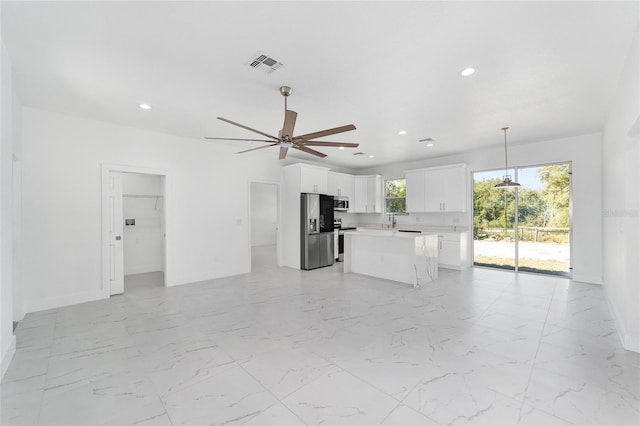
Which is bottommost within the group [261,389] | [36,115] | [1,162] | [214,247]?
[261,389]

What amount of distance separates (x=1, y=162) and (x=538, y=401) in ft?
14.5

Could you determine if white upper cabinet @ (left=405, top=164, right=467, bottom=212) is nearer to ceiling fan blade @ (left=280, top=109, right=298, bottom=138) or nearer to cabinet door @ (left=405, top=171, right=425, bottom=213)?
cabinet door @ (left=405, top=171, right=425, bottom=213)

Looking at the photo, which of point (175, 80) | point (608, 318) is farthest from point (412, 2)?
point (608, 318)

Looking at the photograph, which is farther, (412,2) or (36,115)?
(36,115)

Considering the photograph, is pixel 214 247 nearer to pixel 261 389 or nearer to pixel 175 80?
pixel 175 80

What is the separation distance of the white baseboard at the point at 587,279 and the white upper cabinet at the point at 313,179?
16.9 feet

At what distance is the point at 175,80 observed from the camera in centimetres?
293

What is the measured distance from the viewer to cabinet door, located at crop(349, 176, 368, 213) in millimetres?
8062

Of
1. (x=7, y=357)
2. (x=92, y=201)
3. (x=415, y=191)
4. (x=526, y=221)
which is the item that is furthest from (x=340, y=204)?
(x=7, y=357)

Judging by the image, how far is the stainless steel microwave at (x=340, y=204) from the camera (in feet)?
24.7

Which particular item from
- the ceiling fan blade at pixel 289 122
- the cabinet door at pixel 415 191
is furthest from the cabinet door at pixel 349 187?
the ceiling fan blade at pixel 289 122

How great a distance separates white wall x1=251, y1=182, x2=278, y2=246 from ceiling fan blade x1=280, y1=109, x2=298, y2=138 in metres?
7.78

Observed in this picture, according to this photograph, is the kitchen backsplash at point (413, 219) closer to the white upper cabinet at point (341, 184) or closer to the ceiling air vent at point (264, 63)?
the white upper cabinet at point (341, 184)

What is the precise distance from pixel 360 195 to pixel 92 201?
19.8ft
